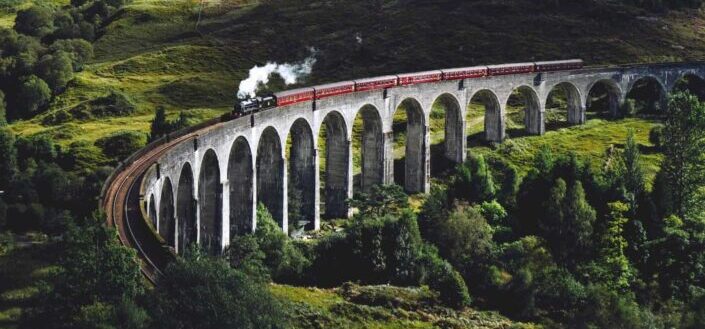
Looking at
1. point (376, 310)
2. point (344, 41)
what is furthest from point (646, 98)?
point (376, 310)

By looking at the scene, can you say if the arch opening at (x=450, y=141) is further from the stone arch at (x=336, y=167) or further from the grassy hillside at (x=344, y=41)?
the grassy hillside at (x=344, y=41)

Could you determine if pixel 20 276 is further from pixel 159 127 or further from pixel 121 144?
pixel 121 144

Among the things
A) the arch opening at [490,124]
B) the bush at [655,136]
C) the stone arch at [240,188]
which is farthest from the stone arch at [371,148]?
the bush at [655,136]

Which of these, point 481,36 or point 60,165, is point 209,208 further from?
point 481,36

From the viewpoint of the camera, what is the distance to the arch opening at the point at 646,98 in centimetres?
12663

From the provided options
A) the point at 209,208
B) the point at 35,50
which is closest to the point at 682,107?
the point at 209,208

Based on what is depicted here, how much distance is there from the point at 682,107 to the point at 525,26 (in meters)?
70.8

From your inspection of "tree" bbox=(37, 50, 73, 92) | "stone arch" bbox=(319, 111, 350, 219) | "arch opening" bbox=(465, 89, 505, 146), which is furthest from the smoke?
"stone arch" bbox=(319, 111, 350, 219)

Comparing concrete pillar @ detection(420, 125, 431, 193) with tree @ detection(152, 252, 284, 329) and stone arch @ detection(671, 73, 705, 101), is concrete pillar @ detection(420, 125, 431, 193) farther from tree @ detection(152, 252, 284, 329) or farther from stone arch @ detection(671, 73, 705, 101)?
tree @ detection(152, 252, 284, 329)

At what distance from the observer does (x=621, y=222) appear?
79.6m

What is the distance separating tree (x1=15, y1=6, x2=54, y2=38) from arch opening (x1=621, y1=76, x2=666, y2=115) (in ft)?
329

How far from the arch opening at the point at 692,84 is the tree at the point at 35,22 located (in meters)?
106

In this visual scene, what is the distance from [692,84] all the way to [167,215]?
295ft

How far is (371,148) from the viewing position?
98125 millimetres
